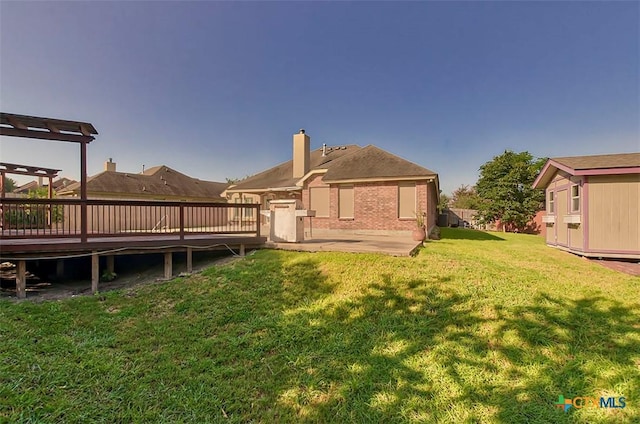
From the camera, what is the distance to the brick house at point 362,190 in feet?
40.8

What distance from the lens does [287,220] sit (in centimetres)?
857

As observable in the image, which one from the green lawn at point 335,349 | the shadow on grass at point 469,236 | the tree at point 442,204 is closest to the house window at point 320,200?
the shadow on grass at point 469,236

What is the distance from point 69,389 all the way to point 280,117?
17822 millimetres

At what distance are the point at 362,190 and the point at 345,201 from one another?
106 cm

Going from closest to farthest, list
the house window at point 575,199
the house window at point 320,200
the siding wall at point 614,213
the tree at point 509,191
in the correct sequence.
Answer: the siding wall at point 614,213
the house window at point 575,199
the house window at point 320,200
the tree at point 509,191

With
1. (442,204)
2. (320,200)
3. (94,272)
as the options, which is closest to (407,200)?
(320,200)

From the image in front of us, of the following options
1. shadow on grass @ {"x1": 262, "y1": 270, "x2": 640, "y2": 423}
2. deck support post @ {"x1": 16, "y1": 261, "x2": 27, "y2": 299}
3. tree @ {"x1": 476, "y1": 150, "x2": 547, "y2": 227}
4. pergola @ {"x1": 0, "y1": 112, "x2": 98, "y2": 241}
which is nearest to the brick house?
shadow on grass @ {"x1": 262, "y1": 270, "x2": 640, "y2": 423}

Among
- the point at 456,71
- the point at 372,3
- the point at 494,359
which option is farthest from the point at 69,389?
the point at 456,71

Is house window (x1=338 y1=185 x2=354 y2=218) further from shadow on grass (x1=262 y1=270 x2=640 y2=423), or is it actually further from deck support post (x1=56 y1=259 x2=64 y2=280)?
deck support post (x1=56 y1=259 x2=64 y2=280)

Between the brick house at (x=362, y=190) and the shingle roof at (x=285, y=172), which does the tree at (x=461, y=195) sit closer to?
the shingle roof at (x=285, y=172)

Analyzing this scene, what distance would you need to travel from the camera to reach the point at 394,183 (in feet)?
41.5

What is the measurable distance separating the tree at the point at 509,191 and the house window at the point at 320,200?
17.0 m

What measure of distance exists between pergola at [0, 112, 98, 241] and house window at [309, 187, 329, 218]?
982cm

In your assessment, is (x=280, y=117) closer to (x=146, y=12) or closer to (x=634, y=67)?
(x=146, y=12)
